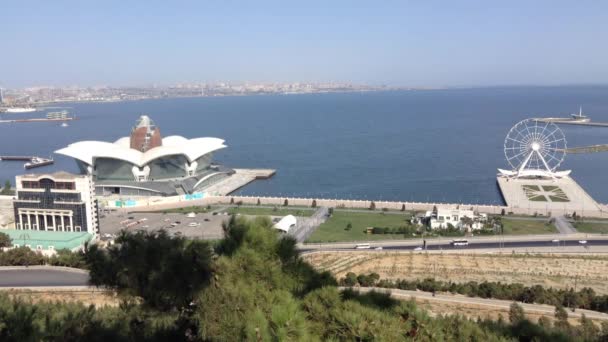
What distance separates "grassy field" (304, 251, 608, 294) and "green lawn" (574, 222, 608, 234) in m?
4.03

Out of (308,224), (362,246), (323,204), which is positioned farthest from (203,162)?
(362,246)

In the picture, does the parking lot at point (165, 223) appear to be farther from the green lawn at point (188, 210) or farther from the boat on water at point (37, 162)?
the boat on water at point (37, 162)

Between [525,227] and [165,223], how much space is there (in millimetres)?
14526

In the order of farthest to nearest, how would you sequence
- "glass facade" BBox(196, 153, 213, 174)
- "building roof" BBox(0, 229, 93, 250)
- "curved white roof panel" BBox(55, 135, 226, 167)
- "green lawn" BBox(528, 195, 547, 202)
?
1. "glass facade" BBox(196, 153, 213, 174)
2. "curved white roof panel" BBox(55, 135, 226, 167)
3. "green lawn" BBox(528, 195, 547, 202)
4. "building roof" BBox(0, 229, 93, 250)

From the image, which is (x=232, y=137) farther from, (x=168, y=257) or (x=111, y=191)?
(x=168, y=257)

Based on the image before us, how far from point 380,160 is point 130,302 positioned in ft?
113

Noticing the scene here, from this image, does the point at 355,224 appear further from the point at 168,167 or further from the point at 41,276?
the point at 168,167

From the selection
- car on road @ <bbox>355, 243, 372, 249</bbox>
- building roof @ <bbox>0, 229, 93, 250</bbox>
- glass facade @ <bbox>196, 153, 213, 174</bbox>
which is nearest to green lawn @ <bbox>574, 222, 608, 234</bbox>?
car on road @ <bbox>355, 243, 372, 249</bbox>

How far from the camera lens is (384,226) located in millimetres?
21547

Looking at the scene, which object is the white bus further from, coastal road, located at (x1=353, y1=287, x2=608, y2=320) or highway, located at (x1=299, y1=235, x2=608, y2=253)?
coastal road, located at (x1=353, y1=287, x2=608, y2=320)

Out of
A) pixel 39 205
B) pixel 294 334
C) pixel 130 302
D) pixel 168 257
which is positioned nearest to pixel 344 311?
pixel 294 334

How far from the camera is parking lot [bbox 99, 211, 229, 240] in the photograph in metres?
20.9

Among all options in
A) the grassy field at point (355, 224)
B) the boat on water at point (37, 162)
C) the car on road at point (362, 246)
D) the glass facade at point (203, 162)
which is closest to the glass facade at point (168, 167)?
the glass facade at point (203, 162)

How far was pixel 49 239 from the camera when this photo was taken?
58.9 ft
